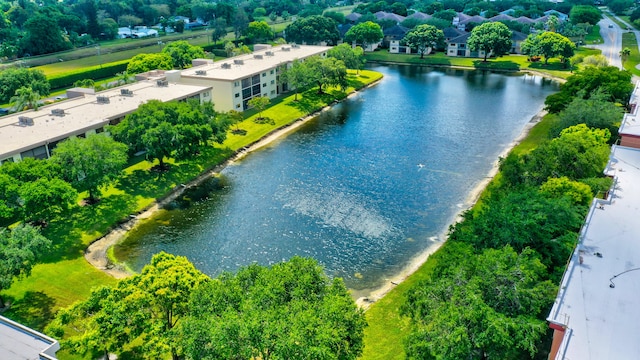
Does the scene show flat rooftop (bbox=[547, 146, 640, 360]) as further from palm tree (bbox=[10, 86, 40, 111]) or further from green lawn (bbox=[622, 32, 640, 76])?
green lawn (bbox=[622, 32, 640, 76])

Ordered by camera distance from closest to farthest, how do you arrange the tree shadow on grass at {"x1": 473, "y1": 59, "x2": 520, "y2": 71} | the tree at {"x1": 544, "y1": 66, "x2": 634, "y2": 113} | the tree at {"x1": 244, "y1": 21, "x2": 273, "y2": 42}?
1. the tree at {"x1": 544, "y1": 66, "x2": 634, "y2": 113}
2. the tree shadow on grass at {"x1": 473, "y1": 59, "x2": 520, "y2": 71}
3. the tree at {"x1": 244, "y1": 21, "x2": 273, "y2": 42}

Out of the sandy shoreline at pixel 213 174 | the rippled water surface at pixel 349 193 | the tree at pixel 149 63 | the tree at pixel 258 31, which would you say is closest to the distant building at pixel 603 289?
the sandy shoreline at pixel 213 174

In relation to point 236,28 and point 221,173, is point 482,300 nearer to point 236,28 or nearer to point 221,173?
point 221,173

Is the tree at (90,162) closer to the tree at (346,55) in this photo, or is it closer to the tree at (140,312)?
the tree at (140,312)

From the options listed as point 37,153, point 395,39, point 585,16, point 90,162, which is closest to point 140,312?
point 90,162

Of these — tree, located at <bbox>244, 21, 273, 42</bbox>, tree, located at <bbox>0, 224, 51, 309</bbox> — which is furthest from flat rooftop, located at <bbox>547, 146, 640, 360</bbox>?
tree, located at <bbox>244, 21, 273, 42</bbox>

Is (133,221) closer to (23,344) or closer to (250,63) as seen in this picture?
(23,344)
